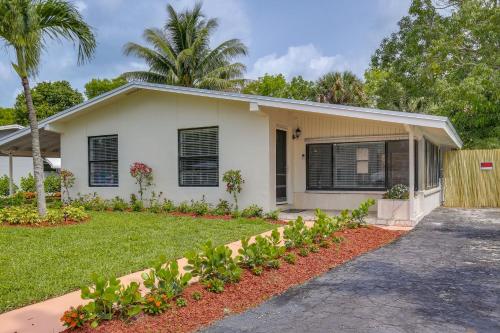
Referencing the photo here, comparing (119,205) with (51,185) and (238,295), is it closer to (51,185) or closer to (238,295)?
(238,295)

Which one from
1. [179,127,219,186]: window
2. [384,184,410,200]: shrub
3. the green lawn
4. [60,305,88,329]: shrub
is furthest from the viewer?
[179,127,219,186]: window

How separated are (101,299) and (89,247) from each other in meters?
3.33

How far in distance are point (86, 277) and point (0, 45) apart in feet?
20.5

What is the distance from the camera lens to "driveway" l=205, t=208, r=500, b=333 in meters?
3.40

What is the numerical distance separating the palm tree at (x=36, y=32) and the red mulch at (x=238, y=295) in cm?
616

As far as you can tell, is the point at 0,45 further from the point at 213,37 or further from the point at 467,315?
the point at 213,37

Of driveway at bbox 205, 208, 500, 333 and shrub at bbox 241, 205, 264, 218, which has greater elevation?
shrub at bbox 241, 205, 264, 218

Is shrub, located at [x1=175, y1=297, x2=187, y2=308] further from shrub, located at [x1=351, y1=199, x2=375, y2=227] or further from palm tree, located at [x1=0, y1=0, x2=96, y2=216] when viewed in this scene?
palm tree, located at [x1=0, y1=0, x2=96, y2=216]

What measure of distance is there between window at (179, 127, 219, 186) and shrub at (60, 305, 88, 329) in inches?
293

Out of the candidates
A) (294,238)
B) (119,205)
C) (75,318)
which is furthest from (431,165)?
(75,318)

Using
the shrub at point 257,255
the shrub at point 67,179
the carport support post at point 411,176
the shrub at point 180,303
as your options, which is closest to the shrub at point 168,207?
the shrub at point 67,179

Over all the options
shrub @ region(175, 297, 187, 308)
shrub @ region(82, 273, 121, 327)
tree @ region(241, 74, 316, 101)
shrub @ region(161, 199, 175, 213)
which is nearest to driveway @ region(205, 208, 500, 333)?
shrub @ region(175, 297, 187, 308)

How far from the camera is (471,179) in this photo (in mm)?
13742

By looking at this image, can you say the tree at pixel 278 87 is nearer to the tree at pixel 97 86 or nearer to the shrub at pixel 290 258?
the tree at pixel 97 86
